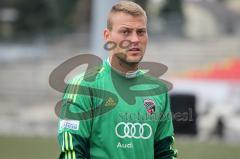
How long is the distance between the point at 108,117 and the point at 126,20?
0.48 meters

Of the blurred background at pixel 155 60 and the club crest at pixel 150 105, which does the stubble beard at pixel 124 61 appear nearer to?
the club crest at pixel 150 105

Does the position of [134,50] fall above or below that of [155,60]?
above

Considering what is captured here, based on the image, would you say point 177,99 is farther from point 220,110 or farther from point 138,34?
point 138,34

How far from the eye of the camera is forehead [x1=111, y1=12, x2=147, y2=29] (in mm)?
3453

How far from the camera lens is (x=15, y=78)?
2584 centimetres

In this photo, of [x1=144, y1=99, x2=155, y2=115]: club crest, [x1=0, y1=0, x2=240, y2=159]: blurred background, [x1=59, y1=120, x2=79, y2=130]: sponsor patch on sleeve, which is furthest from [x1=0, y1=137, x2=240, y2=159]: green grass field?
[x1=59, y1=120, x2=79, y2=130]: sponsor patch on sleeve

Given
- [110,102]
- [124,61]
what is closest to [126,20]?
[124,61]

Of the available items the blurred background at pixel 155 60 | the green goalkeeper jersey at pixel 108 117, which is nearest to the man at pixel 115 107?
the green goalkeeper jersey at pixel 108 117

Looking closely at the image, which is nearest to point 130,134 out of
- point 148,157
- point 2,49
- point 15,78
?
point 148,157

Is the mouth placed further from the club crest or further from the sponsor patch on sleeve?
the sponsor patch on sleeve

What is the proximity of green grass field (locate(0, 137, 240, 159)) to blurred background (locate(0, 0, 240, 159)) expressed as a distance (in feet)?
0.06

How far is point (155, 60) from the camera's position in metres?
22.8

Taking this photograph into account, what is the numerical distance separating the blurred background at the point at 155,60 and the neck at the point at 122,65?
633cm

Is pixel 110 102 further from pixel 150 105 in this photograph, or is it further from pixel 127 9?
pixel 127 9
